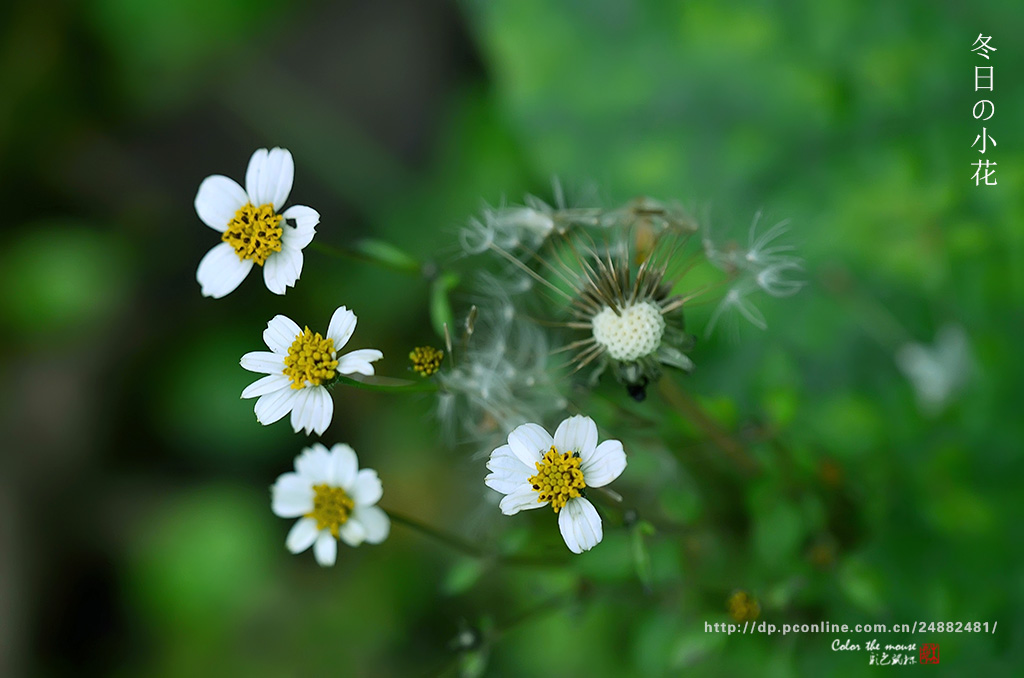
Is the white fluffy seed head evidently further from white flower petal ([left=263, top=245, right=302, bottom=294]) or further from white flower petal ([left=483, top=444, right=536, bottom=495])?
white flower petal ([left=263, top=245, right=302, bottom=294])

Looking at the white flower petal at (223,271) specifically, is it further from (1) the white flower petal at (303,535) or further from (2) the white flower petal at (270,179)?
(1) the white flower petal at (303,535)

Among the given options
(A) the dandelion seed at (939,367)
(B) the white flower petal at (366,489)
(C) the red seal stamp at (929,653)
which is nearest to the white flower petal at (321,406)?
(B) the white flower petal at (366,489)

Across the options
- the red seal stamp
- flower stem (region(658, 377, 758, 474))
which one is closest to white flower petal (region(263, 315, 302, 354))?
flower stem (region(658, 377, 758, 474))

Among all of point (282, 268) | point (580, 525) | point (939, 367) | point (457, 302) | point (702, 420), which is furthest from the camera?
point (939, 367)

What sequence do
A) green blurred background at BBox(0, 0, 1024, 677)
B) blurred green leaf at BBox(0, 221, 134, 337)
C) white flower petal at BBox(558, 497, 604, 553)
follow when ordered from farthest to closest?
blurred green leaf at BBox(0, 221, 134, 337)
green blurred background at BBox(0, 0, 1024, 677)
white flower petal at BBox(558, 497, 604, 553)

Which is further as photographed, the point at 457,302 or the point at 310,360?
the point at 457,302

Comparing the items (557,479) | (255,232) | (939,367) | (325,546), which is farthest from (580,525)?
(939,367)

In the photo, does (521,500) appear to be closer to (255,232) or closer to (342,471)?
(342,471)
